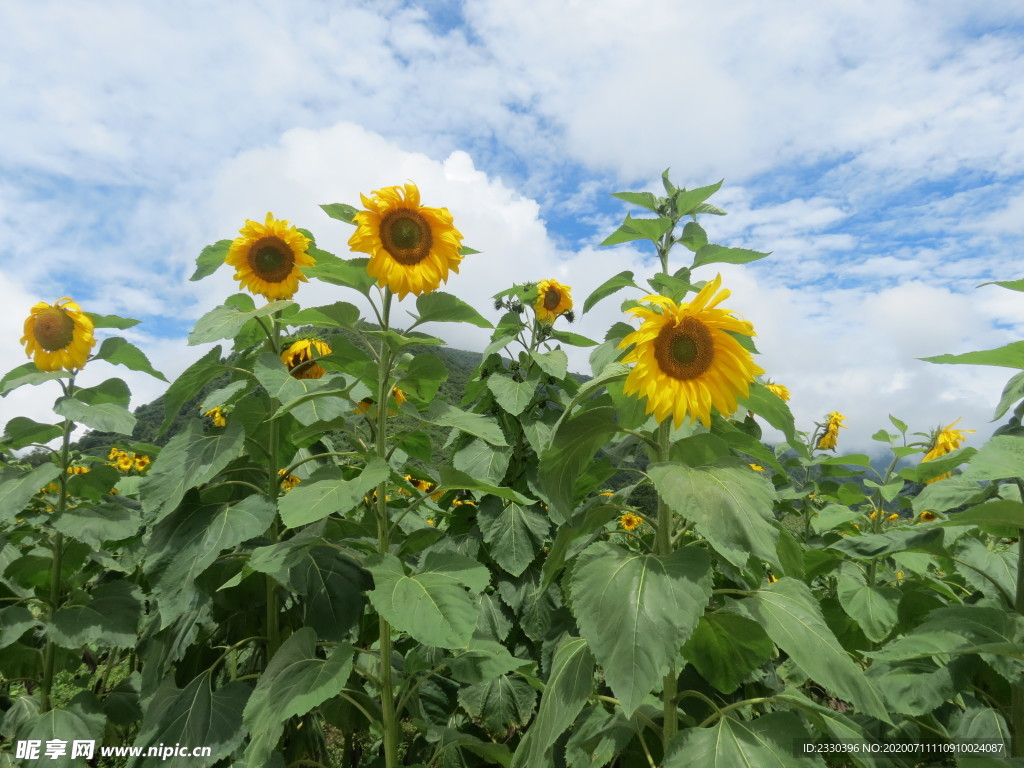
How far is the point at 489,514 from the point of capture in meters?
3.92

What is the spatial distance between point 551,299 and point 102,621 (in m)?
3.25

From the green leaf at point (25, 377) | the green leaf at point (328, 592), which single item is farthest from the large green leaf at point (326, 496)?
the green leaf at point (25, 377)

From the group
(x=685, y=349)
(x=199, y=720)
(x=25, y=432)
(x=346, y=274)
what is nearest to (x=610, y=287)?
(x=685, y=349)

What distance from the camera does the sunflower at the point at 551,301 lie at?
4.59 m

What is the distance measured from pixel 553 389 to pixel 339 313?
2057 mm

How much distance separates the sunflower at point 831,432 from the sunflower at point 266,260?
5.00 metres

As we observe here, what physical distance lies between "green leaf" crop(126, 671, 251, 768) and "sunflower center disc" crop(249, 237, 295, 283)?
1.75m

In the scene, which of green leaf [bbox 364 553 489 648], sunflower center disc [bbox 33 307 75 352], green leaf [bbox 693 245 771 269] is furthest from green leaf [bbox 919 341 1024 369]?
sunflower center disc [bbox 33 307 75 352]

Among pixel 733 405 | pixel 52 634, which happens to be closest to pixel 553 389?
pixel 733 405

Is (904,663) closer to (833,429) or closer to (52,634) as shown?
(52,634)

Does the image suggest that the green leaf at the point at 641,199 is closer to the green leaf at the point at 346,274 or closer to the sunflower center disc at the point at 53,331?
the green leaf at the point at 346,274

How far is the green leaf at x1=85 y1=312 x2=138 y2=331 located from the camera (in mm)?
3534

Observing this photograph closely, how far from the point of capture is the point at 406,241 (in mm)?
2584

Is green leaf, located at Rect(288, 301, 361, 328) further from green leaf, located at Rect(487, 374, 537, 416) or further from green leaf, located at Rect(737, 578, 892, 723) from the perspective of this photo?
green leaf, located at Rect(737, 578, 892, 723)
